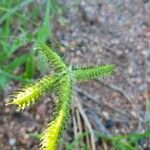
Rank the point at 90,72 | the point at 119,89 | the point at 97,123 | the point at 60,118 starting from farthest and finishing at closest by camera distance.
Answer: the point at 119,89 < the point at 97,123 < the point at 90,72 < the point at 60,118

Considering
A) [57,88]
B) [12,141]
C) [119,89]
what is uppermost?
[57,88]

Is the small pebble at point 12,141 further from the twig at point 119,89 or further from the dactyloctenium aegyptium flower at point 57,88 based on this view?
the dactyloctenium aegyptium flower at point 57,88

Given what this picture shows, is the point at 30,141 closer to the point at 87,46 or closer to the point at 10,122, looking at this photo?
the point at 10,122

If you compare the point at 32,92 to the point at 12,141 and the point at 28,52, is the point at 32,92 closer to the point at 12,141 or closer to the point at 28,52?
the point at 12,141

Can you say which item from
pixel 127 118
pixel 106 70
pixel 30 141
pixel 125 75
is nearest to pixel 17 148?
pixel 30 141

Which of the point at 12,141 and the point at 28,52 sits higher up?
the point at 28,52

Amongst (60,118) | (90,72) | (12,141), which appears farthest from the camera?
(12,141)

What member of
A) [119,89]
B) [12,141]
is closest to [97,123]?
[119,89]

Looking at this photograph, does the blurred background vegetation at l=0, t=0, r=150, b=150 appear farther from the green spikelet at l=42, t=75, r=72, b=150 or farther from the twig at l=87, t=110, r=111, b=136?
the green spikelet at l=42, t=75, r=72, b=150
